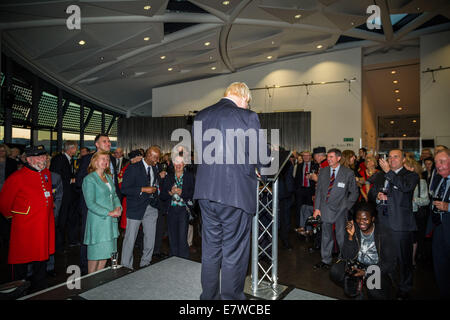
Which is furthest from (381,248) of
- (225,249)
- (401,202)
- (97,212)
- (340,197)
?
(97,212)

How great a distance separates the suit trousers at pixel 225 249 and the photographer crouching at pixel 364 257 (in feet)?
4.35

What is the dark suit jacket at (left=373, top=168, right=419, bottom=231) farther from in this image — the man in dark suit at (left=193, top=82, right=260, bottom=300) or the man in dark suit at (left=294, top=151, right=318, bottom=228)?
the man in dark suit at (left=294, top=151, right=318, bottom=228)

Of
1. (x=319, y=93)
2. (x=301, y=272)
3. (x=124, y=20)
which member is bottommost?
(x=301, y=272)

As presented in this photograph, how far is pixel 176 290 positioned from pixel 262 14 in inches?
322

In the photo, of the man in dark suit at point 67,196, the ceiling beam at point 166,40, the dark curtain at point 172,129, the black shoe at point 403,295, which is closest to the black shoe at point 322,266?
the black shoe at point 403,295

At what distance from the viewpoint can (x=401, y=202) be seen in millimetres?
2871

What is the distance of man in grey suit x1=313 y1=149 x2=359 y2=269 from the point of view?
3.65 meters

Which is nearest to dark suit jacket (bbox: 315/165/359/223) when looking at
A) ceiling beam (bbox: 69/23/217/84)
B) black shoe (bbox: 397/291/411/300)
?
black shoe (bbox: 397/291/411/300)

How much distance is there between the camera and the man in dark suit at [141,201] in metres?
3.17

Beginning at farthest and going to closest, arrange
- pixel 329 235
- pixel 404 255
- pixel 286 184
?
pixel 286 184
pixel 329 235
pixel 404 255

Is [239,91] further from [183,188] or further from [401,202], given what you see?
[401,202]

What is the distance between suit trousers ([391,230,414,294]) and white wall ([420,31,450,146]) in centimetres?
804

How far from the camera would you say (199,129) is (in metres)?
1.74

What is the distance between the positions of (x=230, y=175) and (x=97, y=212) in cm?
173
